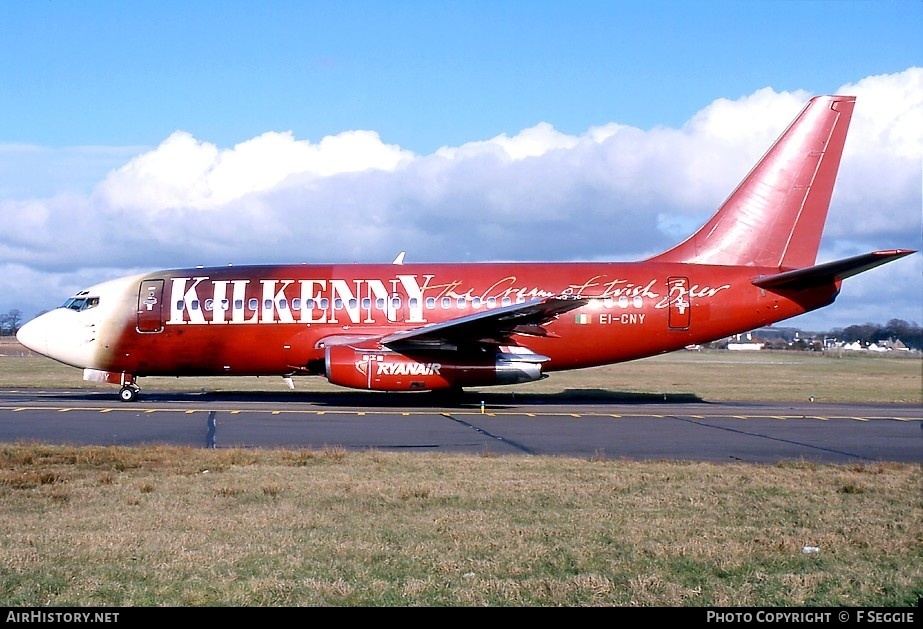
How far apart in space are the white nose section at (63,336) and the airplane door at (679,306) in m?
16.8

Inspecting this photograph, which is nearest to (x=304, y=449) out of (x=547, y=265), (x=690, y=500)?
(x=690, y=500)

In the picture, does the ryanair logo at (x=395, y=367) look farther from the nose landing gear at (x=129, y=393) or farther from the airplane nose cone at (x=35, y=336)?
the airplane nose cone at (x=35, y=336)

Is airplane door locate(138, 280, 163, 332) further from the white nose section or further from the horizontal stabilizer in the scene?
the horizontal stabilizer

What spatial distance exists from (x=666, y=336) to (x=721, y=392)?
881cm

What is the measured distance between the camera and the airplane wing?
23.0 m

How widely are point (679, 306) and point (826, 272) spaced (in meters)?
3.93

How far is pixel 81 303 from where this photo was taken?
88.0ft

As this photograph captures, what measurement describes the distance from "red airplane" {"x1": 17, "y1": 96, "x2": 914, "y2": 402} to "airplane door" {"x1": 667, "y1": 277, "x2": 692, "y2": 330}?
0.13ft

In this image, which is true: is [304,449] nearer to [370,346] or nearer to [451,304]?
[370,346]

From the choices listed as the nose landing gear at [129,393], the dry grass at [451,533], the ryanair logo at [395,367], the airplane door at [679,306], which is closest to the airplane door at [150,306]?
the nose landing gear at [129,393]

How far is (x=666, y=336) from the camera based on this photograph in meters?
25.2

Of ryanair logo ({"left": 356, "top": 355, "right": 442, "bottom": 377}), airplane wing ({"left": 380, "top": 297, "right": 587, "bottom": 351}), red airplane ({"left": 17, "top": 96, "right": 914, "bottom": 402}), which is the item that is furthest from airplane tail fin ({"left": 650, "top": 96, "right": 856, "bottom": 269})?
ryanair logo ({"left": 356, "top": 355, "right": 442, "bottom": 377})

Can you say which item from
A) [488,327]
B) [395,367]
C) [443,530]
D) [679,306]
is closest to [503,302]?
[488,327]

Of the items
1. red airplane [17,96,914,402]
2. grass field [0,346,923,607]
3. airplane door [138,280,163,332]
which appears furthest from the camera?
airplane door [138,280,163,332]
